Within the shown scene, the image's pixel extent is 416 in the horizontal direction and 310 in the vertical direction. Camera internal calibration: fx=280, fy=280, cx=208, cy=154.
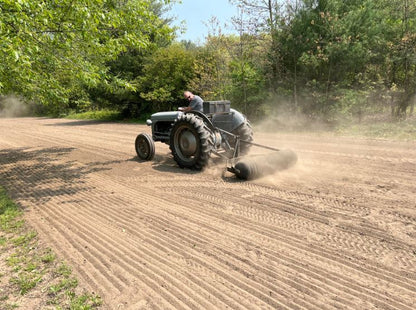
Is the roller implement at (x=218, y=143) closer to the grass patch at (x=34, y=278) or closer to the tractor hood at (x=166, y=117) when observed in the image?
the tractor hood at (x=166, y=117)

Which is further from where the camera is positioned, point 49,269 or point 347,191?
point 347,191

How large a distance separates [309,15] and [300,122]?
4.70 meters

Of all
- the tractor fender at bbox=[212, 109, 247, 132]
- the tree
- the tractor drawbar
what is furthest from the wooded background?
the tractor drawbar

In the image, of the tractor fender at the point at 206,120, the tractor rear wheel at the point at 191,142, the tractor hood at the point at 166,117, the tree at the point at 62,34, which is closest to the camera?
the tree at the point at 62,34

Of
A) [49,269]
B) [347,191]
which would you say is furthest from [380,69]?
[49,269]

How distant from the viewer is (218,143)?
21.0 feet

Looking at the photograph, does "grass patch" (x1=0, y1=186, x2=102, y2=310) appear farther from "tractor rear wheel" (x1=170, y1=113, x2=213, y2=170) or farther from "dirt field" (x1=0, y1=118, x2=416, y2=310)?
"tractor rear wheel" (x1=170, y1=113, x2=213, y2=170)

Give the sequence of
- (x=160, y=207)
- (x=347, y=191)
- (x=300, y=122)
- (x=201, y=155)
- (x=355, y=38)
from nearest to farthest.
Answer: (x=160, y=207)
(x=347, y=191)
(x=201, y=155)
(x=355, y=38)
(x=300, y=122)

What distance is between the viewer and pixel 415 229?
3.31 m

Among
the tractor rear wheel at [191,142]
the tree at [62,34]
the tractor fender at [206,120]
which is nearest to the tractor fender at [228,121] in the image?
the tractor fender at [206,120]

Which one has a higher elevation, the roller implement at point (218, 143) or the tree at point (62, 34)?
the tree at point (62, 34)

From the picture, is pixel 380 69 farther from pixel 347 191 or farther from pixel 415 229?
pixel 415 229

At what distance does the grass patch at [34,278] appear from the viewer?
2.38 metres

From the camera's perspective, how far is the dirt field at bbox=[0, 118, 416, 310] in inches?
95.0
